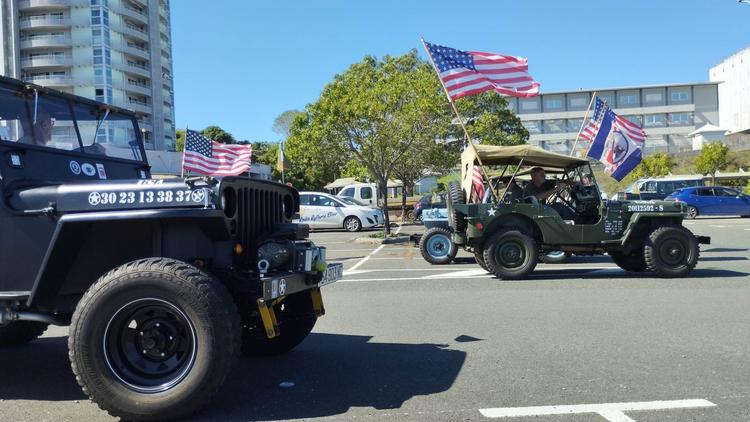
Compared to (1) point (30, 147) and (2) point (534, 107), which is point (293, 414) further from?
(2) point (534, 107)

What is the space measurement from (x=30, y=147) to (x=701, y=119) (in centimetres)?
9316

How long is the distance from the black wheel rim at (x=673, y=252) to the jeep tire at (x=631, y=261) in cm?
48

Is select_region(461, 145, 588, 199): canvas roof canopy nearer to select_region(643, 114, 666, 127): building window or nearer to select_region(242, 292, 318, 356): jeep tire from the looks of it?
select_region(242, 292, 318, 356): jeep tire

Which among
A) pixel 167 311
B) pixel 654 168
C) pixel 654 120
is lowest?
pixel 167 311

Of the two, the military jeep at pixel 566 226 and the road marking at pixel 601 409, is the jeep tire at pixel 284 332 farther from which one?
the military jeep at pixel 566 226

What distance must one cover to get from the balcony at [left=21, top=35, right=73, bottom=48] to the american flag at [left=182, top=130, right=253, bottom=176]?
2356 inches

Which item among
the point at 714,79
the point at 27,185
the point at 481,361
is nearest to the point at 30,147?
the point at 27,185

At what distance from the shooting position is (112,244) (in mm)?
4152

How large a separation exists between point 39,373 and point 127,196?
222 cm

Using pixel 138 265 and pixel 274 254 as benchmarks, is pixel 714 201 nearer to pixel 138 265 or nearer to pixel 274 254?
pixel 274 254

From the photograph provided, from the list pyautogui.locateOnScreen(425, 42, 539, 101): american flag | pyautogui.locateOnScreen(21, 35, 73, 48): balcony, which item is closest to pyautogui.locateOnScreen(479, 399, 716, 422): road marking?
pyautogui.locateOnScreen(425, 42, 539, 101): american flag

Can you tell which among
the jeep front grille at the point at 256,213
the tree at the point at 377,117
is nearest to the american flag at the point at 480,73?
the tree at the point at 377,117

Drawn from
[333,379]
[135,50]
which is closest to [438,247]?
[333,379]

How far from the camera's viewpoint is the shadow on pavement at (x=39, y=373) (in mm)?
4410
